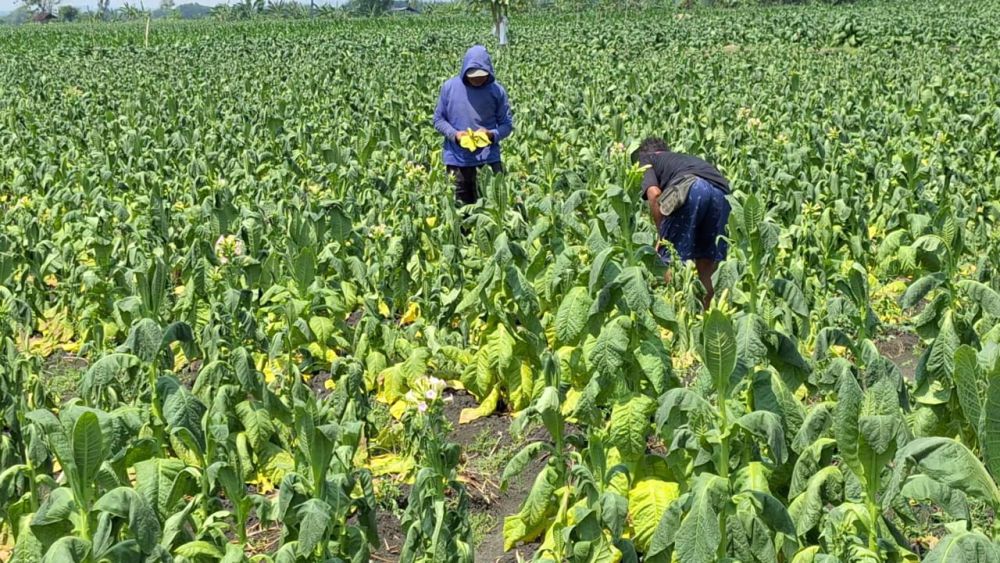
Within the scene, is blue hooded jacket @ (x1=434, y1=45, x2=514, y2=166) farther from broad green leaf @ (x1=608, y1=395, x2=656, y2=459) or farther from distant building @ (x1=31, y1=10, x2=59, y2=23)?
distant building @ (x1=31, y1=10, x2=59, y2=23)

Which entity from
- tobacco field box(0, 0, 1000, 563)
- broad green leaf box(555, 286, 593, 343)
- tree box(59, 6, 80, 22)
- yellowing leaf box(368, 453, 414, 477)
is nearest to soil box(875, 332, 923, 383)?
tobacco field box(0, 0, 1000, 563)

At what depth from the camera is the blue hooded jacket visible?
8828mm

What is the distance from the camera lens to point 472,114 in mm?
8844

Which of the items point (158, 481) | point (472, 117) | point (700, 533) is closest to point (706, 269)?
point (472, 117)

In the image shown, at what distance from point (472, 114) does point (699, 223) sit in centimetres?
268

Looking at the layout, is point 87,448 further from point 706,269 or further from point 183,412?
point 706,269

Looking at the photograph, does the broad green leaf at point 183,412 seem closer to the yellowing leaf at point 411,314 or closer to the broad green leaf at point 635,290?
the broad green leaf at point 635,290

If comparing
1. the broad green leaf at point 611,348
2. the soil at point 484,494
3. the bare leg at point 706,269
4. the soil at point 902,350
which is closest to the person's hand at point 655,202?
the bare leg at point 706,269

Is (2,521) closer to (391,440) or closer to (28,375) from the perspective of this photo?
(28,375)

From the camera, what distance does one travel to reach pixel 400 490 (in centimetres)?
487

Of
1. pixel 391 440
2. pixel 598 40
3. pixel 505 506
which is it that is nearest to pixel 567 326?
pixel 505 506

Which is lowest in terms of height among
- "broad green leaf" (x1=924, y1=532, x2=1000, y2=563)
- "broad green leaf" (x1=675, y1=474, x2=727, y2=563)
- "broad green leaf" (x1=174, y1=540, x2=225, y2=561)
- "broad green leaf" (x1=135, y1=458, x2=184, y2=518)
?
"broad green leaf" (x1=174, y1=540, x2=225, y2=561)

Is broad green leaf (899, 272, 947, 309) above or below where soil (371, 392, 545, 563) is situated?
above

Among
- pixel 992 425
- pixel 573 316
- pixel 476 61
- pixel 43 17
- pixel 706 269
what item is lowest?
pixel 43 17
